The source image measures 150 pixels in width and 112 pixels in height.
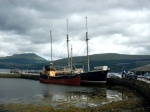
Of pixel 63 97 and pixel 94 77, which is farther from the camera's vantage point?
pixel 94 77

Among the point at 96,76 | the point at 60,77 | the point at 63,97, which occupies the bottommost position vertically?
the point at 63,97

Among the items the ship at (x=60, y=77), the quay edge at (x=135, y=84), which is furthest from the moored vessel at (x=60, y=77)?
the quay edge at (x=135, y=84)

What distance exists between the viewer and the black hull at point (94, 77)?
78688 millimetres

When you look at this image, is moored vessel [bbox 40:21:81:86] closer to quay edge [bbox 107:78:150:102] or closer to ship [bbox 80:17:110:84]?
ship [bbox 80:17:110:84]

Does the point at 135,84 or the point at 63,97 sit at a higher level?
the point at 135,84

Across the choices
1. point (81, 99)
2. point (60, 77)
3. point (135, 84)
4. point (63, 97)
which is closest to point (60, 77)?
point (60, 77)

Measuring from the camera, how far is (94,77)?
8000cm

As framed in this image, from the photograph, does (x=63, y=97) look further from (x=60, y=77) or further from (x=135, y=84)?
(x=60, y=77)

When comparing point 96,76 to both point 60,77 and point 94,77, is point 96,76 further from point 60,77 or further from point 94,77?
point 60,77

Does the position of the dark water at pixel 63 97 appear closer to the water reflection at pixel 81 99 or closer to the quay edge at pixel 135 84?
the water reflection at pixel 81 99

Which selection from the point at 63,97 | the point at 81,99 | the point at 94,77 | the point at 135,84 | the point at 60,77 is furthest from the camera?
the point at 60,77

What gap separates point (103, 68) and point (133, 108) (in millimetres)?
44491

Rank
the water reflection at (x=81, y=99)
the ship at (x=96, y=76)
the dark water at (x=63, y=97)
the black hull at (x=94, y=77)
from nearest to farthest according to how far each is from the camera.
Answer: the water reflection at (x=81, y=99)
the dark water at (x=63, y=97)
the ship at (x=96, y=76)
the black hull at (x=94, y=77)

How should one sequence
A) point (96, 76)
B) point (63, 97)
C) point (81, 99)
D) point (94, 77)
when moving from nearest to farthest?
point (81, 99) → point (63, 97) → point (96, 76) → point (94, 77)
